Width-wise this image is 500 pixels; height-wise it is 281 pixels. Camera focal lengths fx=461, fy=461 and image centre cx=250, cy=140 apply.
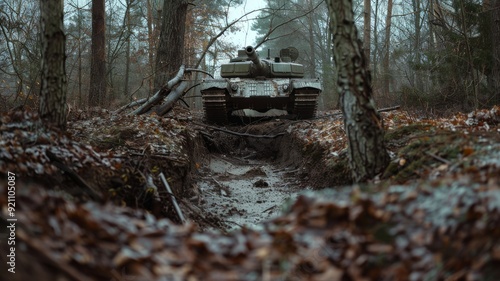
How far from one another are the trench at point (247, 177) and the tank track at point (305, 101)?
96 centimetres

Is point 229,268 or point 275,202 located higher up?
point 229,268

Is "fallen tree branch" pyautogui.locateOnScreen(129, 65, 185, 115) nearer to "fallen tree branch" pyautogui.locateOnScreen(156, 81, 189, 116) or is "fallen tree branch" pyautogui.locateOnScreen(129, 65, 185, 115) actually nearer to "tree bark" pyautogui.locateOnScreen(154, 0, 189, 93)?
"fallen tree branch" pyautogui.locateOnScreen(156, 81, 189, 116)

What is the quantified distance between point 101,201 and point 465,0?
1372cm

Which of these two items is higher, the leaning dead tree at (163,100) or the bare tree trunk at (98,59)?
the bare tree trunk at (98,59)

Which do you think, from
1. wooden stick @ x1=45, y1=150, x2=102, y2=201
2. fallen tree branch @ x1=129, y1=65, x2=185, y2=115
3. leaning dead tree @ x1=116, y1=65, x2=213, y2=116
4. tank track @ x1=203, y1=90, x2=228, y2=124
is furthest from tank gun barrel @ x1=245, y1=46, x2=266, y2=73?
wooden stick @ x1=45, y1=150, x2=102, y2=201

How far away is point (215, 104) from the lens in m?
12.4

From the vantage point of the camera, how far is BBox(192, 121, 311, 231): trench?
6.32 metres

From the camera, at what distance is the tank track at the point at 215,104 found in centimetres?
1220

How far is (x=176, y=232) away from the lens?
8.65ft

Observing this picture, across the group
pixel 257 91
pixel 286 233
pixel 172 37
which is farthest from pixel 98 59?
pixel 286 233

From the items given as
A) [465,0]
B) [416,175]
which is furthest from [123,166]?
[465,0]

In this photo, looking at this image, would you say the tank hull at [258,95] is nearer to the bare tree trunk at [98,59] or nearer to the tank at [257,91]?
the tank at [257,91]

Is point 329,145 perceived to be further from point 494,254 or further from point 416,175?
point 494,254

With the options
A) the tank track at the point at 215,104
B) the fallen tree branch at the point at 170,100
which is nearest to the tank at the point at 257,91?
the tank track at the point at 215,104
